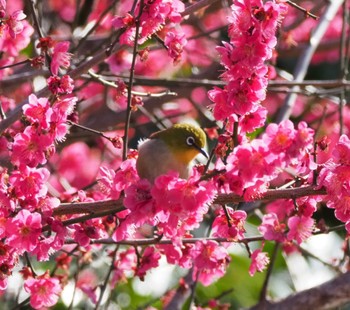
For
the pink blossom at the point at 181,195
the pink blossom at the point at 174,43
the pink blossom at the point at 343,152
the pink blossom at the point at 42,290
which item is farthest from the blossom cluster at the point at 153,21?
the pink blossom at the point at 42,290

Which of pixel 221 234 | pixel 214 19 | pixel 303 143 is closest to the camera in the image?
pixel 303 143

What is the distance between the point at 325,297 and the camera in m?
2.64

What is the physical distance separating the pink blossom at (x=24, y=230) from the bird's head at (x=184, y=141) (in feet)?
1.43

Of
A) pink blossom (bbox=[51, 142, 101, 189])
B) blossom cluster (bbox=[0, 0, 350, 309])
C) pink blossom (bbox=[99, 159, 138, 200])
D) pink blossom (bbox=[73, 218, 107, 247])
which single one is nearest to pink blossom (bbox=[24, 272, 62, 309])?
blossom cluster (bbox=[0, 0, 350, 309])

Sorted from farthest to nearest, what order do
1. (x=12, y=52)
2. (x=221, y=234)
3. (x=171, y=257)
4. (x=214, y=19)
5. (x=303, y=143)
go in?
(x=214, y=19)
(x=12, y=52)
(x=171, y=257)
(x=221, y=234)
(x=303, y=143)

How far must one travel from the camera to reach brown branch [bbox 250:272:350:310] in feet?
8.58

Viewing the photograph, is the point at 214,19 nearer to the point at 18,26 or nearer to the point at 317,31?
the point at 317,31

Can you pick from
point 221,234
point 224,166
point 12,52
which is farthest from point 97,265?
point 224,166

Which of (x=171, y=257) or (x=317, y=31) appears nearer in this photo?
(x=171, y=257)

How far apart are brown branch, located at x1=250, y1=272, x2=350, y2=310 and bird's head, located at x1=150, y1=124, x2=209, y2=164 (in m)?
0.66

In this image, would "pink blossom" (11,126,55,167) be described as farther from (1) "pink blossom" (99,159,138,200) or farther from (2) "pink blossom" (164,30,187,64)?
(2) "pink blossom" (164,30,187,64)

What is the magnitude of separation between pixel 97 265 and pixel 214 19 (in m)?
2.53

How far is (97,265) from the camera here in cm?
413

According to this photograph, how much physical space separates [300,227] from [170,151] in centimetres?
43
